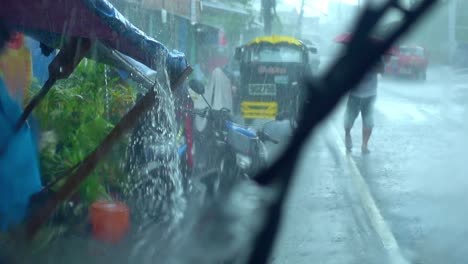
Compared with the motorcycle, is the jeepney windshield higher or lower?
higher

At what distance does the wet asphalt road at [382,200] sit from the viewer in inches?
248

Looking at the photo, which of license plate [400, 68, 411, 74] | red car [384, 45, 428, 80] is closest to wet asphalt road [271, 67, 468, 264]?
red car [384, 45, 428, 80]

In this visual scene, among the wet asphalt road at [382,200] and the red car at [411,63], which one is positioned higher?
the red car at [411,63]

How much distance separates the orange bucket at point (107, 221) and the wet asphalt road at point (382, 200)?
1413 mm

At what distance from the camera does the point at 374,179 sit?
9664 millimetres

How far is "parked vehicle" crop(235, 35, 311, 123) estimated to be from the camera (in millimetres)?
16344

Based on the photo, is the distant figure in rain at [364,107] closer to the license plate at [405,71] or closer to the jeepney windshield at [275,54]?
the jeepney windshield at [275,54]

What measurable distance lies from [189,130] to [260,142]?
121 cm

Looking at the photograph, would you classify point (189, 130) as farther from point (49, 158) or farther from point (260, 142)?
point (49, 158)

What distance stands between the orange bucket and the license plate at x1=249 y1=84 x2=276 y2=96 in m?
10.3

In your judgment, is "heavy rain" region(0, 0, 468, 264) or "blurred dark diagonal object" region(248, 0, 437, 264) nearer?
"blurred dark diagonal object" region(248, 0, 437, 264)

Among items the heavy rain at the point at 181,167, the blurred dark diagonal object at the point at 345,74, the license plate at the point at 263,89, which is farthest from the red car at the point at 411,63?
the blurred dark diagonal object at the point at 345,74

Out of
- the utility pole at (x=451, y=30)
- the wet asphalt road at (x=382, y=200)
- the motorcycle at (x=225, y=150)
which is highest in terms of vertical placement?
the utility pole at (x=451, y=30)

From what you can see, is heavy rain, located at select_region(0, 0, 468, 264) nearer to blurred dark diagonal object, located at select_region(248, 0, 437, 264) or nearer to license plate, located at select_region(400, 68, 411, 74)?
blurred dark diagonal object, located at select_region(248, 0, 437, 264)
